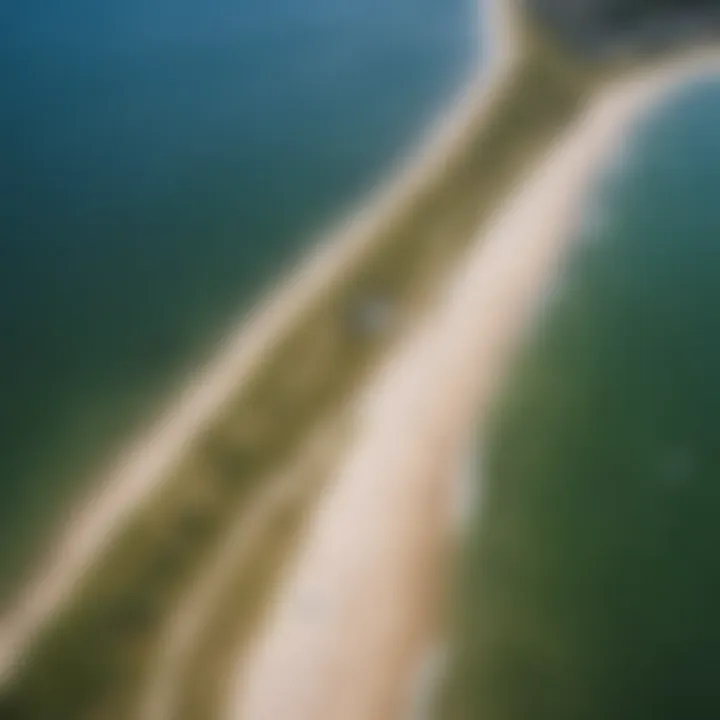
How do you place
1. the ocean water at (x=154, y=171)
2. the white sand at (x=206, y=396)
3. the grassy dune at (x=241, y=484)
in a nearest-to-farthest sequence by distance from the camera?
the grassy dune at (x=241, y=484) → the white sand at (x=206, y=396) → the ocean water at (x=154, y=171)

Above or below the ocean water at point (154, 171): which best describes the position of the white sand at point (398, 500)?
below

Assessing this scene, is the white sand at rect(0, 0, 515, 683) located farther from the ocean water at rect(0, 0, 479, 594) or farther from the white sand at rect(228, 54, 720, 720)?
the white sand at rect(228, 54, 720, 720)

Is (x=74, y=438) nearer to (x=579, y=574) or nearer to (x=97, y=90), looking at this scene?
(x=579, y=574)

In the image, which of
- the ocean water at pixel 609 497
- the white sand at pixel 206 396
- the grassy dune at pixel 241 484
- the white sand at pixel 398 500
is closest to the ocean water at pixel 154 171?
the white sand at pixel 206 396

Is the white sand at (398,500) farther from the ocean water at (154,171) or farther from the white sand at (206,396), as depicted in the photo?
the ocean water at (154,171)

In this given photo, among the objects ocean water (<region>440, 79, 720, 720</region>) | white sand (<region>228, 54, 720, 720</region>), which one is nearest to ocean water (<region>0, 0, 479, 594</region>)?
white sand (<region>228, 54, 720, 720</region>)
